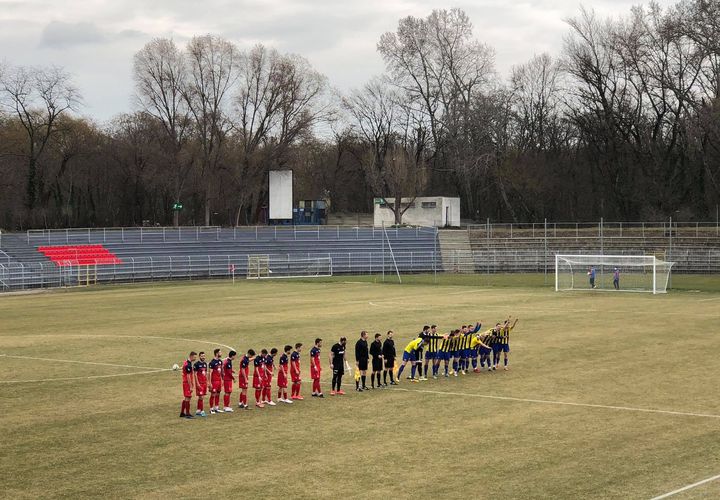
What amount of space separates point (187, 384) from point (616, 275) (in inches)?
1773

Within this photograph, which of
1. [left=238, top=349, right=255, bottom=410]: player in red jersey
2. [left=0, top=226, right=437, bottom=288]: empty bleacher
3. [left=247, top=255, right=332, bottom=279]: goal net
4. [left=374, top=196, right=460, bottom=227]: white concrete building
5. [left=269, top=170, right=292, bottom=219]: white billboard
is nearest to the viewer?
[left=238, top=349, right=255, bottom=410]: player in red jersey

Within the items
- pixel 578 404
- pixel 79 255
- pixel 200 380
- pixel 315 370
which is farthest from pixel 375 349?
pixel 79 255

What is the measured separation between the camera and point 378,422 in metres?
21.2

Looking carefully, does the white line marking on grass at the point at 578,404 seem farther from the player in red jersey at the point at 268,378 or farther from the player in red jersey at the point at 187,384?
the player in red jersey at the point at 187,384

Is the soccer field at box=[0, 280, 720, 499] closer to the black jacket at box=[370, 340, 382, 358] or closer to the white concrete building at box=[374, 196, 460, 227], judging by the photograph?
the black jacket at box=[370, 340, 382, 358]

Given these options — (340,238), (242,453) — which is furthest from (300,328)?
(340,238)

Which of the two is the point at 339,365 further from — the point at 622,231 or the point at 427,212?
the point at 427,212

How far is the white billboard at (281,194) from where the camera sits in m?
97.2

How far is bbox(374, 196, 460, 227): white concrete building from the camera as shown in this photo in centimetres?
10338

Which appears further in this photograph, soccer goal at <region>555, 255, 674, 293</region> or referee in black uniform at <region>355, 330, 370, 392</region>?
soccer goal at <region>555, 255, 674, 293</region>

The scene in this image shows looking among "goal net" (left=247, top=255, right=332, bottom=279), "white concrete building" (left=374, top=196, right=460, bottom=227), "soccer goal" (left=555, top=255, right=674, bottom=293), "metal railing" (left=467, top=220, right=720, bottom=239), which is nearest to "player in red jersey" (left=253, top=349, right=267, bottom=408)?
"soccer goal" (left=555, top=255, right=674, bottom=293)

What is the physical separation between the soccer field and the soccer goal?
18920mm

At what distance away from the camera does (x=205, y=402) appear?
23.7 meters

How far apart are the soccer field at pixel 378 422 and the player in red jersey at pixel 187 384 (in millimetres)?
489
